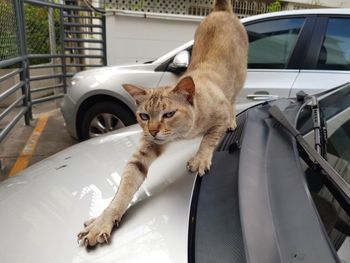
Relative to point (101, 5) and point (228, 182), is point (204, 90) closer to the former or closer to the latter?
point (228, 182)

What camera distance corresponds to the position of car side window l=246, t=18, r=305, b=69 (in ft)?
12.4

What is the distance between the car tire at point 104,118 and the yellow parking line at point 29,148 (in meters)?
0.74

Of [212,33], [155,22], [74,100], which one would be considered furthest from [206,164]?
[155,22]

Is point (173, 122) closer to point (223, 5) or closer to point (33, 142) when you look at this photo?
point (223, 5)

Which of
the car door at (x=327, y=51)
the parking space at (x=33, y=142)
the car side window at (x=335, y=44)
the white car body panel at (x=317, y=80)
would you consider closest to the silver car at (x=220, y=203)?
the white car body panel at (x=317, y=80)

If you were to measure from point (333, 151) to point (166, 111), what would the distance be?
796mm

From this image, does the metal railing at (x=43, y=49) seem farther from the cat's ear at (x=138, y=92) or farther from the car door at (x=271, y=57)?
the cat's ear at (x=138, y=92)

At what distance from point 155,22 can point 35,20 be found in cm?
249

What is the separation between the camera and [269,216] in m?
1.13

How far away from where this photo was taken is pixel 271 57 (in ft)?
12.8

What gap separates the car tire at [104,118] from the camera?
14.4ft

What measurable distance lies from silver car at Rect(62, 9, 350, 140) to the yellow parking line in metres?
1.24

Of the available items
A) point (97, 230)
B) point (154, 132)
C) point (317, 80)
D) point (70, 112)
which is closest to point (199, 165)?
point (154, 132)

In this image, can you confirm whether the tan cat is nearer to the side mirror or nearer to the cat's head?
the cat's head
